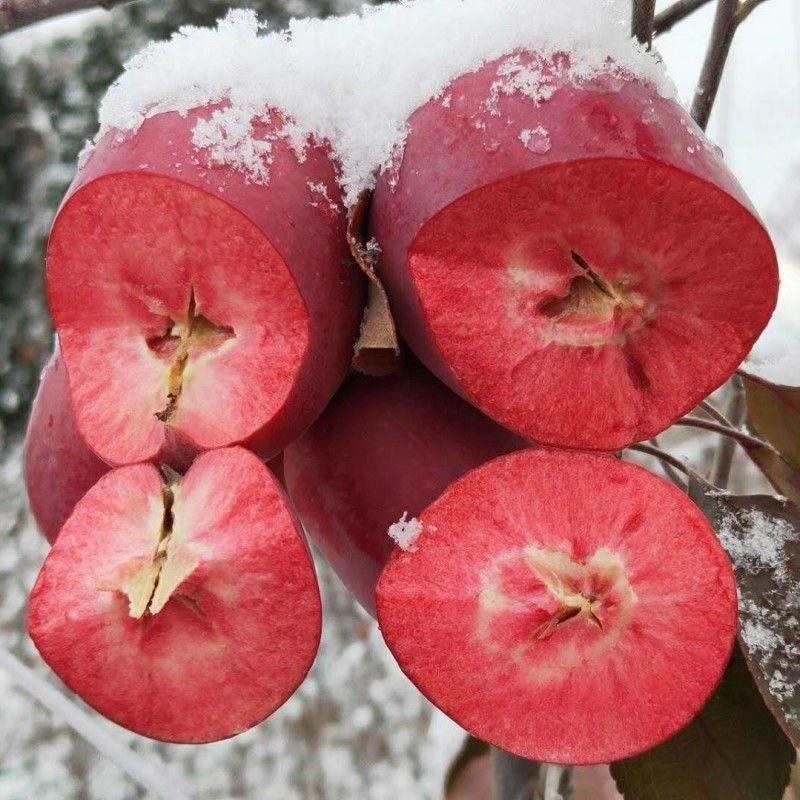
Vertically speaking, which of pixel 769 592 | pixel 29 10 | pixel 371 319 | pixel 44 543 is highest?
pixel 29 10

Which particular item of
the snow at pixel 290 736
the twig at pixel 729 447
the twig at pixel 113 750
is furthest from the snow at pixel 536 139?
the snow at pixel 290 736

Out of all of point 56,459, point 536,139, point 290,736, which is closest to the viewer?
point 536,139

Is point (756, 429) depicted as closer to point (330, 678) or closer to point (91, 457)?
point (91, 457)

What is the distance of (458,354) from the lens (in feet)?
0.98

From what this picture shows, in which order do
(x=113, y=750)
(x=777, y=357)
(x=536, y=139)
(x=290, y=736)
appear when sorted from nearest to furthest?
(x=536, y=139), (x=777, y=357), (x=113, y=750), (x=290, y=736)

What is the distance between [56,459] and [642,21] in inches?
12.0

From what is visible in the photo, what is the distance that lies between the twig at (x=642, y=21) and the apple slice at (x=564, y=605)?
0.55ft

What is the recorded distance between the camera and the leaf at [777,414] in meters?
0.48

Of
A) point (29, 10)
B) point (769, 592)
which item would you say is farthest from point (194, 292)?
point (769, 592)

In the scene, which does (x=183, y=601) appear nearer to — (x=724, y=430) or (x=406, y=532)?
(x=406, y=532)

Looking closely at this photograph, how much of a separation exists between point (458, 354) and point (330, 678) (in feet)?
6.54

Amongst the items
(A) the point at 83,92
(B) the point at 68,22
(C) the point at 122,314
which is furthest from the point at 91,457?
(B) the point at 68,22

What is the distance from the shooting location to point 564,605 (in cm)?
30

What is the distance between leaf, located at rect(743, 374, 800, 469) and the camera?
1.56 feet
